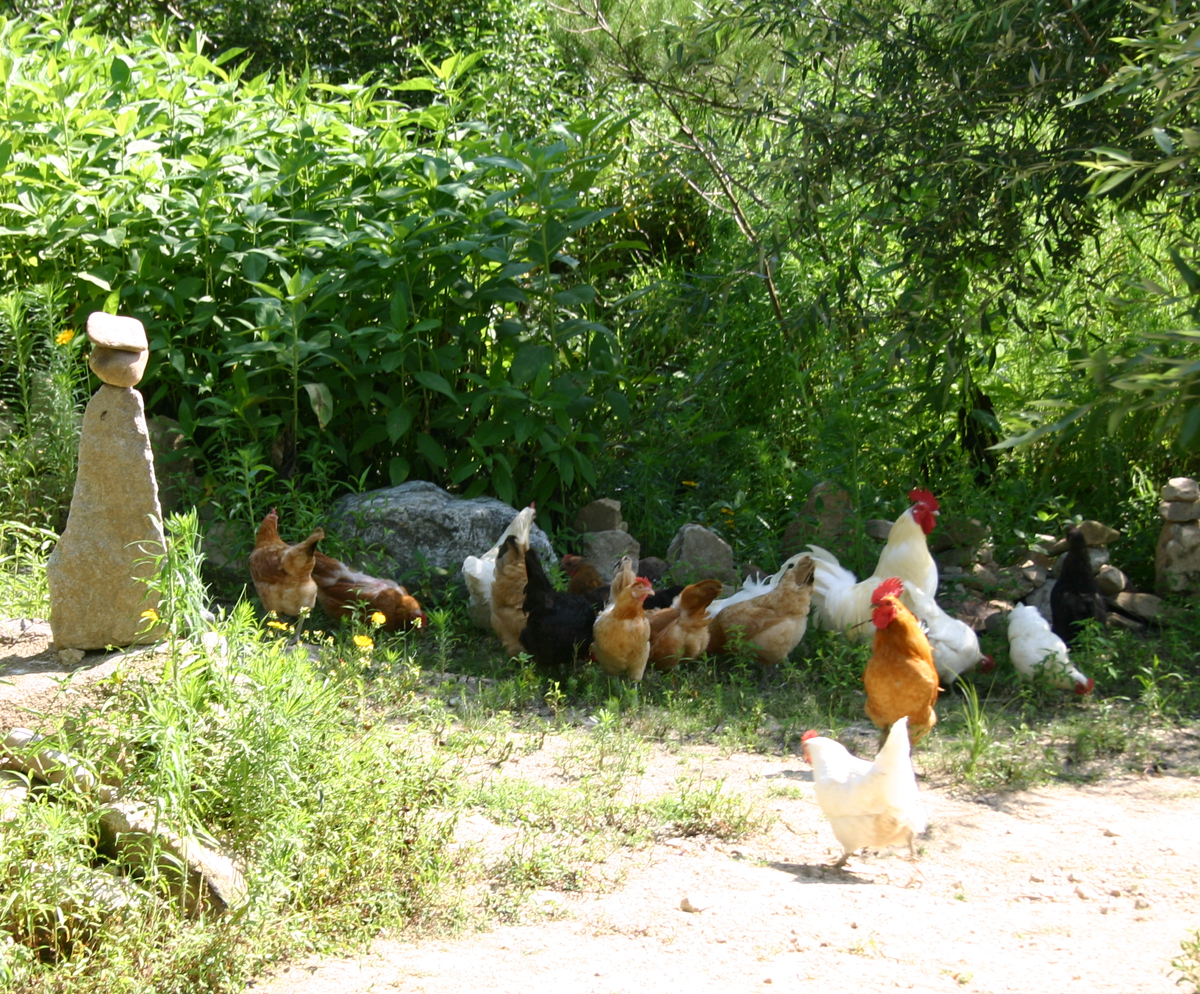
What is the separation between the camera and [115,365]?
3.82 meters

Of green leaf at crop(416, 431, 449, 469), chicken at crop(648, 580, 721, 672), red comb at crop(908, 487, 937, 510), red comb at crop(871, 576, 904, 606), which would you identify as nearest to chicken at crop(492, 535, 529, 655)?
chicken at crop(648, 580, 721, 672)

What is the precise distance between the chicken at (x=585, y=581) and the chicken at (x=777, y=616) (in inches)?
23.7

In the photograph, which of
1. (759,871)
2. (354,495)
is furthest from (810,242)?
(759,871)

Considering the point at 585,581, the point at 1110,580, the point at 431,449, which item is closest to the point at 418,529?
the point at 431,449

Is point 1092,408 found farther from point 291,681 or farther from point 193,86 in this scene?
point 193,86

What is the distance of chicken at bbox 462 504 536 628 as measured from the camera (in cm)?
586

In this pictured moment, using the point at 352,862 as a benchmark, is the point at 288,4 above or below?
above

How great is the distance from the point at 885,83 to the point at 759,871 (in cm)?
405

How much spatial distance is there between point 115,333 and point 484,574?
2545mm

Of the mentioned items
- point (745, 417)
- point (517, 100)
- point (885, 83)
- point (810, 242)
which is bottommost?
point (745, 417)

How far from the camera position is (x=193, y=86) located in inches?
286

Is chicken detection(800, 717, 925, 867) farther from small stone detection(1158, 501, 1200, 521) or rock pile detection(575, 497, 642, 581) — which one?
small stone detection(1158, 501, 1200, 521)

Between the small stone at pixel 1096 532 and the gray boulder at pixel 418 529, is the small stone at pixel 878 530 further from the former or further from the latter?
the gray boulder at pixel 418 529

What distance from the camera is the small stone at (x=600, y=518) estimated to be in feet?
23.0
